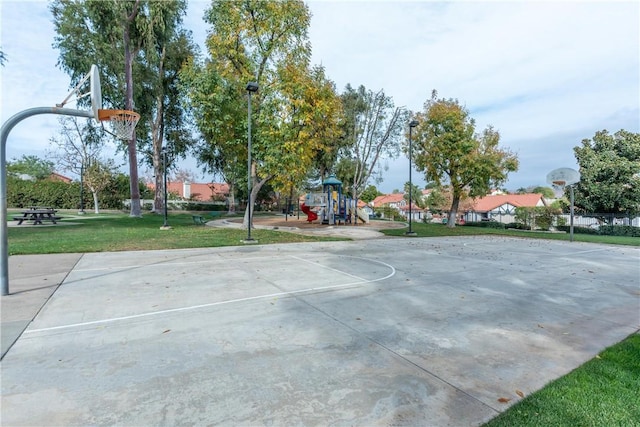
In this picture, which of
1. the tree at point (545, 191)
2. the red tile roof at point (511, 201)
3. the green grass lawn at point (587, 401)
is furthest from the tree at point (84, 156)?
the tree at point (545, 191)

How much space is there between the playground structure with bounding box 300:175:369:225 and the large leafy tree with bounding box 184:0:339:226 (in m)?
6.22

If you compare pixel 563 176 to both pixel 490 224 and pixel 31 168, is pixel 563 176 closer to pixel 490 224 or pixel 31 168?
pixel 490 224

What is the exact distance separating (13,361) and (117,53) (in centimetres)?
2684

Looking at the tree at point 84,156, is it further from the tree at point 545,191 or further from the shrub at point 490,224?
the tree at point 545,191

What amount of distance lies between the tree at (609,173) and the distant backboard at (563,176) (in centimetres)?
691

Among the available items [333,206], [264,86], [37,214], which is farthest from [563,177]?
[37,214]

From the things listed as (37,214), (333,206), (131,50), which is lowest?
(37,214)

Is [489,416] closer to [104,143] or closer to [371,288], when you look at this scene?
[371,288]

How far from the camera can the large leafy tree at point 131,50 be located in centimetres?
2216

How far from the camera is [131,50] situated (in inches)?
921

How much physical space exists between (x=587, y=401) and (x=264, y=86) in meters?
15.9

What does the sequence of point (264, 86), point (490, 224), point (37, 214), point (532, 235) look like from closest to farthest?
1. point (264, 86)
2. point (37, 214)
3. point (532, 235)
4. point (490, 224)

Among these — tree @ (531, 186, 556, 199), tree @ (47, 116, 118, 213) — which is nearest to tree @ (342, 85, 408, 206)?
tree @ (47, 116, 118, 213)

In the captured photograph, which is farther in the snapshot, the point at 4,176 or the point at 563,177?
the point at 563,177
